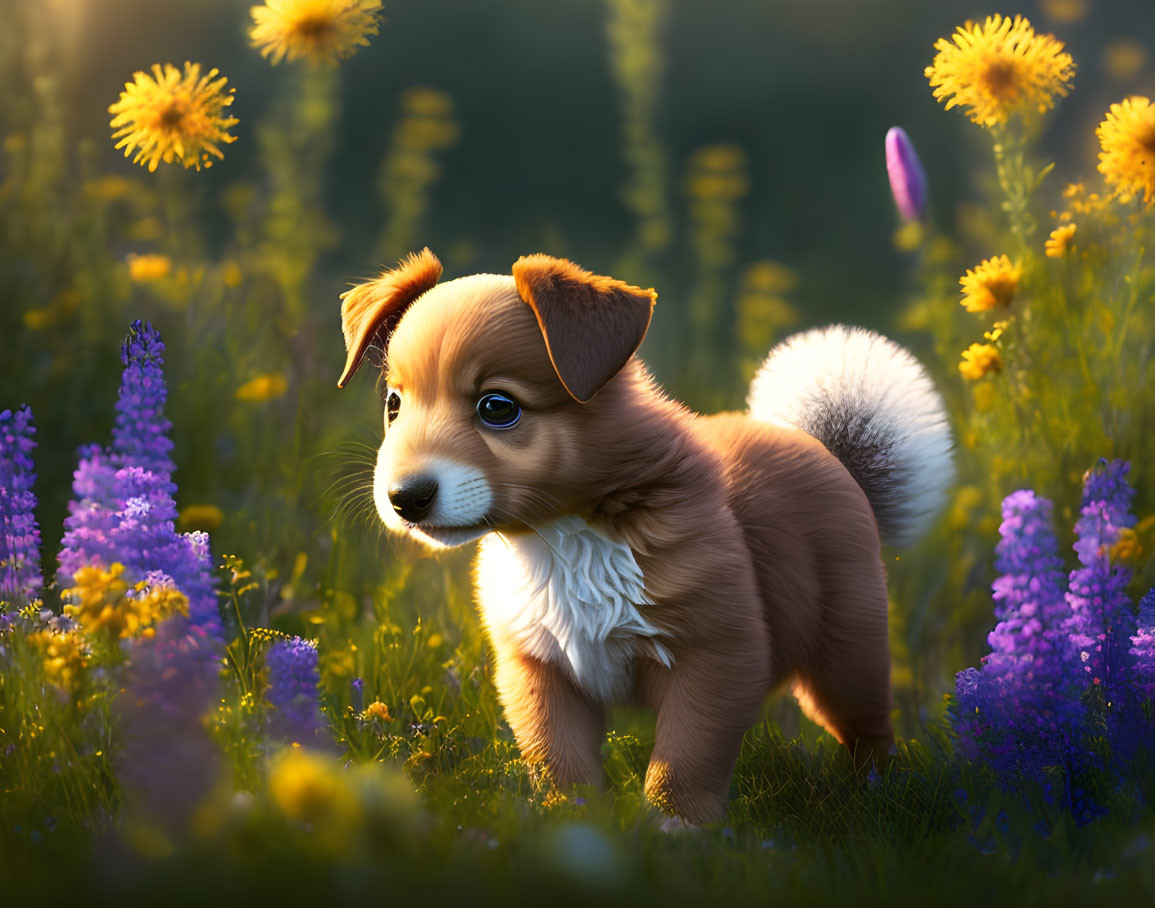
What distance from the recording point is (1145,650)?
2.74m

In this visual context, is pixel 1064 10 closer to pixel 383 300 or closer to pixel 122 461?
pixel 383 300

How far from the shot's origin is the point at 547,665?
8.93 ft

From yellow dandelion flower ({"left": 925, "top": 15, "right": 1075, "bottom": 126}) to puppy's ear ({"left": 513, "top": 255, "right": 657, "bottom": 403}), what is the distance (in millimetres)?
1426

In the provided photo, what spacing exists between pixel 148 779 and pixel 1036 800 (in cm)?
186

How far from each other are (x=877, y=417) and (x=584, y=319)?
4.14 feet

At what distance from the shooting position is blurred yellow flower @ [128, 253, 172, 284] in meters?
4.72

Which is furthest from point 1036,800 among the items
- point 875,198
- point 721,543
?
point 875,198

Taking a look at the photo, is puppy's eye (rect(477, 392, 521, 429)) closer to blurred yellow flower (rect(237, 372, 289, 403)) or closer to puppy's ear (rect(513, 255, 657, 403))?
puppy's ear (rect(513, 255, 657, 403))

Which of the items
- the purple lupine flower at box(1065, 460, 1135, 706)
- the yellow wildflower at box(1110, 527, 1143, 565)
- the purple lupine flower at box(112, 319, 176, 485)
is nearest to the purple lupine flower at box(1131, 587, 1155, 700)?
the purple lupine flower at box(1065, 460, 1135, 706)

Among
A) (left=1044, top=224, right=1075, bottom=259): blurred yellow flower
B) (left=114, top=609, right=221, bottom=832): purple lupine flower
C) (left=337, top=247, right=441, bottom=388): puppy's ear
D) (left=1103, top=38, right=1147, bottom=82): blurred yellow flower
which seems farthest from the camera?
(left=1103, top=38, right=1147, bottom=82): blurred yellow flower

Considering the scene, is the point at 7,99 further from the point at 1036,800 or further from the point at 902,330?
the point at 1036,800

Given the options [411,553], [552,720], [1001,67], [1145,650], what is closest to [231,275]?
[411,553]

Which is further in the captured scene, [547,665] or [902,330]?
[902,330]

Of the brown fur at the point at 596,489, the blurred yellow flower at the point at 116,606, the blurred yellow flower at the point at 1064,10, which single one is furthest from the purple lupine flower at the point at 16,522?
the blurred yellow flower at the point at 1064,10
